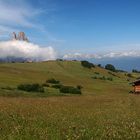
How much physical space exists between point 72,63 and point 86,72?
461 inches

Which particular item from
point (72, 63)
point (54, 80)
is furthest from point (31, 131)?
point (72, 63)

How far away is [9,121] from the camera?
15539 mm

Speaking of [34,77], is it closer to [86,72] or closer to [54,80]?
[54,80]

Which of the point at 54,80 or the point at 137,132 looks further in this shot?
the point at 54,80

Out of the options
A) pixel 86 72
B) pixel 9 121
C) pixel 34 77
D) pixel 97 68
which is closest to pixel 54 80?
pixel 34 77

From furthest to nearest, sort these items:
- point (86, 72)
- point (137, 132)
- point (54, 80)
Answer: point (86, 72) < point (54, 80) < point (137, 132)

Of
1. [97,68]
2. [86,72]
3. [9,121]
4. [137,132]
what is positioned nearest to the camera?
[137,132]

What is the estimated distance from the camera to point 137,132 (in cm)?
1250

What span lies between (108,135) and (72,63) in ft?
475

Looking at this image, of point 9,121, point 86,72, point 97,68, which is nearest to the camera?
point 9,121

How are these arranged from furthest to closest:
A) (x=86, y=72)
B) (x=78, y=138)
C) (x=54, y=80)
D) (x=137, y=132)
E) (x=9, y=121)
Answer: (x=86, y=72), (x=54, y=80), (x=9, y=121), (x=137, y=132), (x=78, y=138)

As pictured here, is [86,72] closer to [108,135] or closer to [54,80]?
[54,80]

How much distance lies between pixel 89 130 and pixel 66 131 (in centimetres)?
80

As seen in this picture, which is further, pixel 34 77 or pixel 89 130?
pixel 34 77
